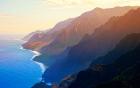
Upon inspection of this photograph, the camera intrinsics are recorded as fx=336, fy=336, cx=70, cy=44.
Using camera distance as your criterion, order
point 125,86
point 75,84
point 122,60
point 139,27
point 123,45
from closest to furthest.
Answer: point 125,86 → point 75,84 → point 122,60 → point 123,45 → point 139,27

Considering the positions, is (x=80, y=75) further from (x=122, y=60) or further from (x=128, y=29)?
(x=128, y=29)

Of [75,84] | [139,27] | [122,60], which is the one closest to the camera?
[75,84]

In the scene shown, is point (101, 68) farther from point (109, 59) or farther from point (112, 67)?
point (109, 59)

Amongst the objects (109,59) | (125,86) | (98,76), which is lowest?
(125,86)

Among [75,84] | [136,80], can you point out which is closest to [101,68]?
[75,84]

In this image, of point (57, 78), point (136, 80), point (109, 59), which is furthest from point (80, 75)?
Result: point (57, 78)

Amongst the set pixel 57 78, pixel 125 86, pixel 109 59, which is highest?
pixel 57 78

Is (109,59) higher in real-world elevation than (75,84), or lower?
higher

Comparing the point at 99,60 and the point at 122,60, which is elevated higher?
the point at 99,60

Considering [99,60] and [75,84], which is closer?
[75,84]
